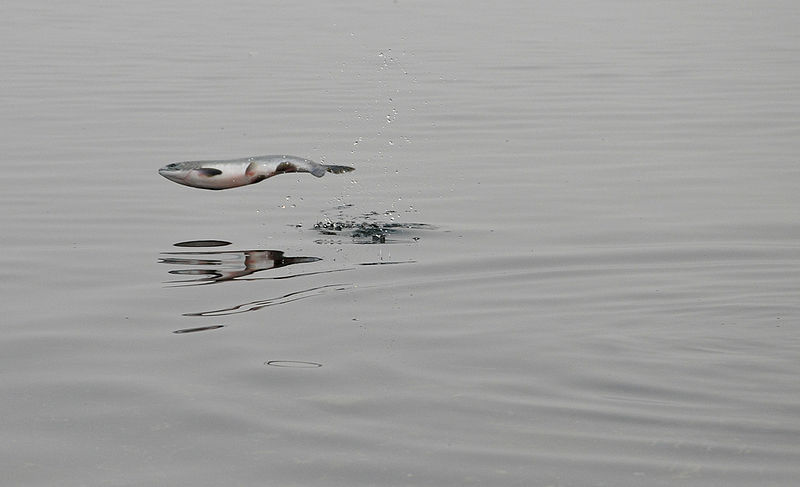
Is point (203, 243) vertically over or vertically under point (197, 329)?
over

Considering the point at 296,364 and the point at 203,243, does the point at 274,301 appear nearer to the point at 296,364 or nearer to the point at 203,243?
the point at 296,364

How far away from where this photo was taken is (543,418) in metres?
8.74

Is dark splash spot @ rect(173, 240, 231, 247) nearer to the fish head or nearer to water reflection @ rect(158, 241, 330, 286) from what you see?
water reflection @ rect(158, 241, 330, 286)

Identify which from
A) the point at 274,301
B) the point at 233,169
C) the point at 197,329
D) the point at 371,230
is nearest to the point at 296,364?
the point at 197,329

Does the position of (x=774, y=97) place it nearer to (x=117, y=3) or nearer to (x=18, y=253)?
(x=18, y=253)

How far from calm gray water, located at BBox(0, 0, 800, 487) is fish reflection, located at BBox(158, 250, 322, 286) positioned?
42 millimetres

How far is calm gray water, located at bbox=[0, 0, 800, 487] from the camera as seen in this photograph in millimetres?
8289

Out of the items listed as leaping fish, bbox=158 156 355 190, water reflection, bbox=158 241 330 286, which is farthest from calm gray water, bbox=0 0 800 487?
leaping fish, bbox=158 156 355 190

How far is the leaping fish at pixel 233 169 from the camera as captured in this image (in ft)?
42.0

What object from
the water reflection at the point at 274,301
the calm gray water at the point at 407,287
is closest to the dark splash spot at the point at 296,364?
the calm gray water at the point at 407,287

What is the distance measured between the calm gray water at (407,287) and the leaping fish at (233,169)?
2.61 feet

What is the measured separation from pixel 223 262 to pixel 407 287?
1.99 m

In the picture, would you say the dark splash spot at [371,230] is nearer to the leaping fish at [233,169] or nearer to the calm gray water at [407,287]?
the calm gray water at [407,287]

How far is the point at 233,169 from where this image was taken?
506 inches
